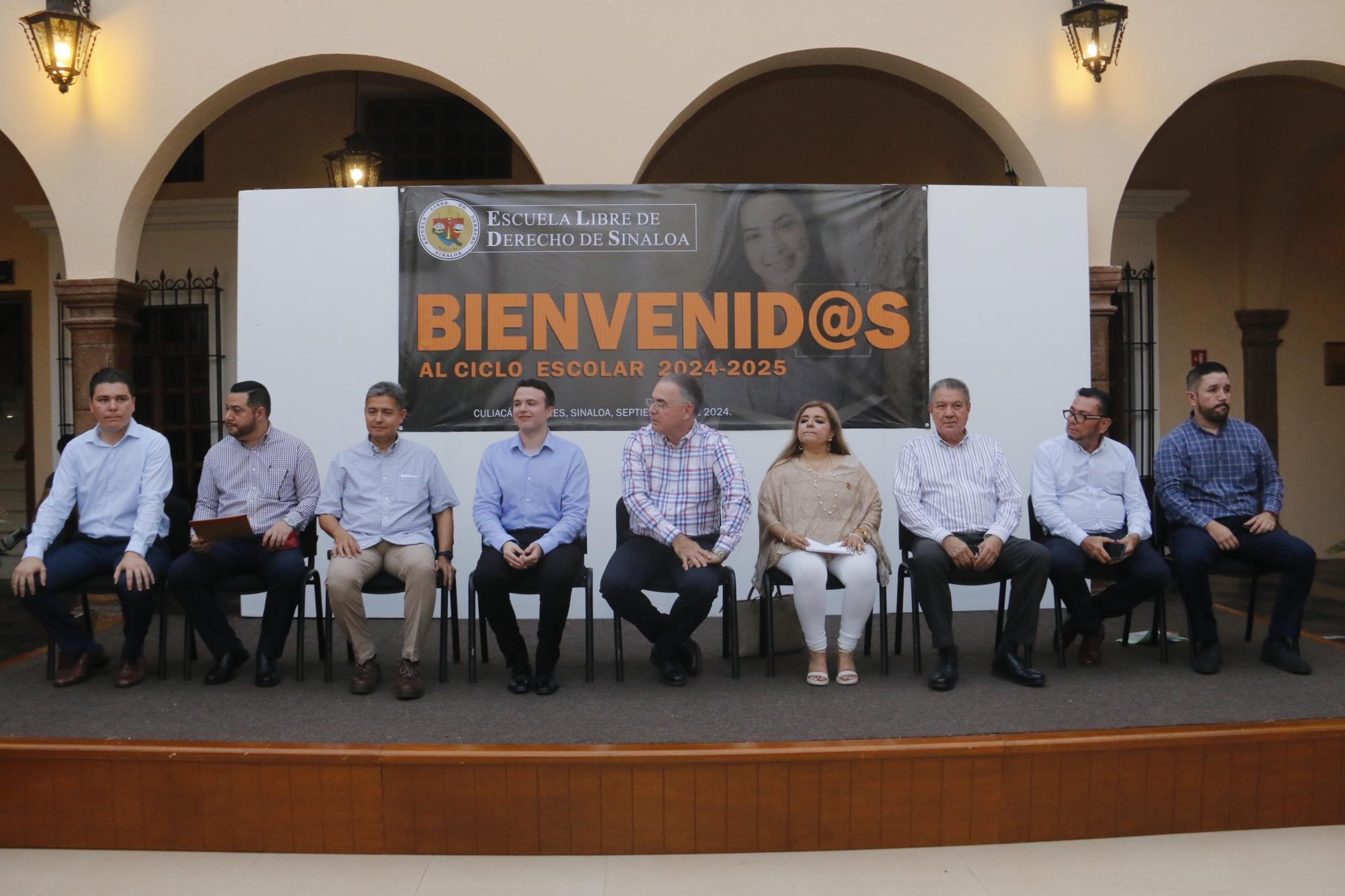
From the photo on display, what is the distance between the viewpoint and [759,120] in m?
7.85

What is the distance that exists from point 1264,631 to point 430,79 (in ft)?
16.9

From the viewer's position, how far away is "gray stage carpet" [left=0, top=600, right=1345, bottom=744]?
10.5ft

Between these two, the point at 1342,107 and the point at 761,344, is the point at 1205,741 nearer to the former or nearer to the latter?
the point at 761,344

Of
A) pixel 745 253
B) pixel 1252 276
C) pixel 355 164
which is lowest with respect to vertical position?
pixel 745 253

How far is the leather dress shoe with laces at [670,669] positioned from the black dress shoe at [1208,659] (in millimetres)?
1973

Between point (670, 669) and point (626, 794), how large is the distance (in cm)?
90

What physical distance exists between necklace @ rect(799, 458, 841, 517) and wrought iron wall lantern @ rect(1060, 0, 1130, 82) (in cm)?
316

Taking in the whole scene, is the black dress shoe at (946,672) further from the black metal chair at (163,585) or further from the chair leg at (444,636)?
the black metal chair at (163,585)

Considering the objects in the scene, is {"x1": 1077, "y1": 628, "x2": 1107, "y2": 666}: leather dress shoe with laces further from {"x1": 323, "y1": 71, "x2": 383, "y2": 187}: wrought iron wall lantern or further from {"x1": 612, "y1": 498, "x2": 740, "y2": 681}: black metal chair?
{"x1": 323, "y1": 71, "x2": 383, "y2": 187}: wrought iron wall lantern

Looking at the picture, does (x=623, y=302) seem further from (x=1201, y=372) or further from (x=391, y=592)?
(x=1201, y=372)

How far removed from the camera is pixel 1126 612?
13.8ft

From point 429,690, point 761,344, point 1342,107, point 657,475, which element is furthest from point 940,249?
point 1342,107

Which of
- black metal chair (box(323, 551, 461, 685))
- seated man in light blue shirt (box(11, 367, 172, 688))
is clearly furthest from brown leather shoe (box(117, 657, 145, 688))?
black metal chair (box(323, 551, 461, 685))

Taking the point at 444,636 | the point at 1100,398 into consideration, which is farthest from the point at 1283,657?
the point at 444,636
